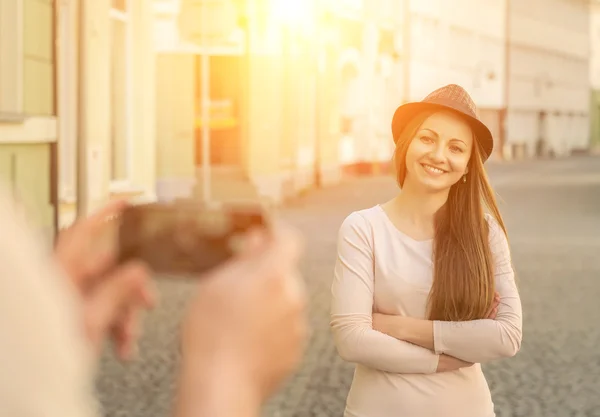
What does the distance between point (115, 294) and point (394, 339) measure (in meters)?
1.89

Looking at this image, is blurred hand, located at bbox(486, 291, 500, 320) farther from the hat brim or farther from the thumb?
the thumb

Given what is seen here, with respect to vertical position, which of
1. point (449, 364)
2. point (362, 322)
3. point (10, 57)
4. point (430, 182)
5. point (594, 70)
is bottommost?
point (449, 364)

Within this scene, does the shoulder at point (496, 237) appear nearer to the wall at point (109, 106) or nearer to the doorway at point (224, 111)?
the wall at point (109, 106)

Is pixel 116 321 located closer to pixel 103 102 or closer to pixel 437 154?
pixel 437 154

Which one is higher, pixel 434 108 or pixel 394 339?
pixel 434 108

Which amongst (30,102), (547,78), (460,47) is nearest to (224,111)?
(30,102)

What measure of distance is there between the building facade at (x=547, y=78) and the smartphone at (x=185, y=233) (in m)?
53.3

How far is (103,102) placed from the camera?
1212cm

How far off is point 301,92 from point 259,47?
3518mm

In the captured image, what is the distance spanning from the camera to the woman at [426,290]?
3.03 m

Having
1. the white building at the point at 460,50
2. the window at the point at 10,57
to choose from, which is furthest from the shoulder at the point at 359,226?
the white building at the point at 460,50

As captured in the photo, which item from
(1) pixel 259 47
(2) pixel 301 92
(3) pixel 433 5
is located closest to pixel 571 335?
(1) pixel 259 47

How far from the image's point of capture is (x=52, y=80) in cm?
1018

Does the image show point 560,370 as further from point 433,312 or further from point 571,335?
point 433,312
